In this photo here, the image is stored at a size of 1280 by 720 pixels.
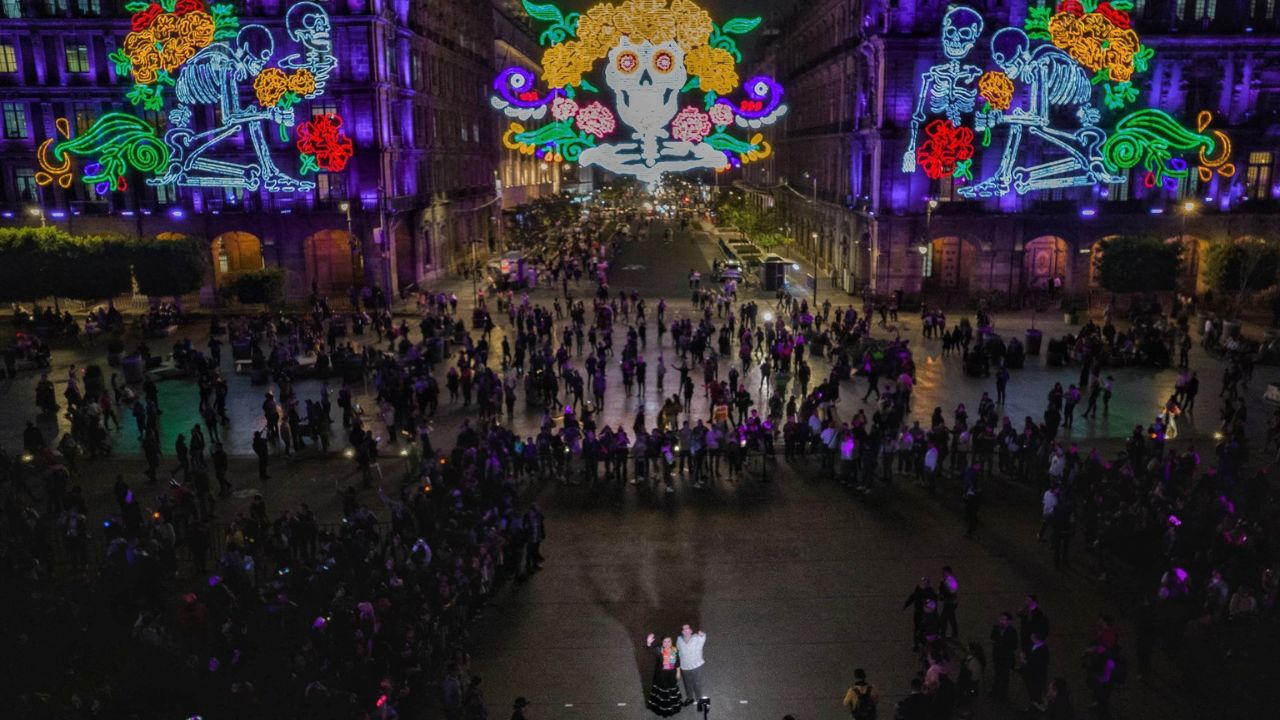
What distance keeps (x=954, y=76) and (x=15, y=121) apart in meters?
45.5

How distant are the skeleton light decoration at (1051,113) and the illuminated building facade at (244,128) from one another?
84.0 ft

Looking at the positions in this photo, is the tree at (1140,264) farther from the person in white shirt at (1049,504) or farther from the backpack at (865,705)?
the backpack at (865,705)

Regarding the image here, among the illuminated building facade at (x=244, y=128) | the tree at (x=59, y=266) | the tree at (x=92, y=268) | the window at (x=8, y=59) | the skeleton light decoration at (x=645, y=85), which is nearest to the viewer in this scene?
the skeleton light decoration at (x=645, y=85)

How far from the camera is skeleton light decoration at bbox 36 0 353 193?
43.8 meters

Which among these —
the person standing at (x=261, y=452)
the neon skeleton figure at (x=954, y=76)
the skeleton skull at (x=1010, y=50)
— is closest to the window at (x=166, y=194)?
the person standing at (x=261, y=452)

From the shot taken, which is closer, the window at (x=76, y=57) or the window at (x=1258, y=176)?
the window at (x=1258, y=176)

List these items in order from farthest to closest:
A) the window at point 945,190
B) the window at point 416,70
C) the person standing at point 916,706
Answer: the window at point 416,70 < the window at point 945,190 < the person standing at point 916,706

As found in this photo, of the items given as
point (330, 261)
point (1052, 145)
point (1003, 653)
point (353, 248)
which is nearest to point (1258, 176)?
point (1052, 145)

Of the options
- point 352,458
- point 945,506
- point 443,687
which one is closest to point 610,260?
point 352,458

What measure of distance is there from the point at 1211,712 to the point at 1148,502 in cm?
462

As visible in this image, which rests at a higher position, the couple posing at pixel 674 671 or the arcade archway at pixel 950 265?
the arcade archway at pixel 950 265

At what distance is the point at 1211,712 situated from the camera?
12.3m

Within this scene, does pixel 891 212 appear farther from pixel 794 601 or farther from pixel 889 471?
pixel 794 601

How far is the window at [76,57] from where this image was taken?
46938mm
